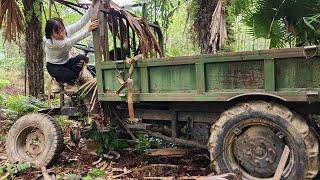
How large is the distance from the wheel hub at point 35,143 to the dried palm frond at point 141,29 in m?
2.01

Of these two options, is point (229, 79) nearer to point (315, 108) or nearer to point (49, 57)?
point (315, 108)

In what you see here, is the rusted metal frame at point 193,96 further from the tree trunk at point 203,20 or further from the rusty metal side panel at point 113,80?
the tree trunk at point 203,20

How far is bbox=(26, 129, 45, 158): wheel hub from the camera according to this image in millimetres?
5902

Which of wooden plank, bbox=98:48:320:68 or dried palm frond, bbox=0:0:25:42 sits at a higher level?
dried palm frond, bbox=0:0:25:42

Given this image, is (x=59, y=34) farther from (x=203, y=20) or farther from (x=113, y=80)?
(x=203, y=20)

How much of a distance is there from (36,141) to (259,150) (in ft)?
11.1

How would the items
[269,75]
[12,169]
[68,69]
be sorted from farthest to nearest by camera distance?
[68,69] → [12,169] → [269,75]

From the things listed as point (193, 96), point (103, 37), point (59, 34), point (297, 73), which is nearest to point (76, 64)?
point (59, 34)

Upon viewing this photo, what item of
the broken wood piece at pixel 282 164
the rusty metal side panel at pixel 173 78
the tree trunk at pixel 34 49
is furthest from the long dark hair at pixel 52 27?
the broken wood piece at pixel 282 164

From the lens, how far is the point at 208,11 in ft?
25.5

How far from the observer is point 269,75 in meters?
4.12

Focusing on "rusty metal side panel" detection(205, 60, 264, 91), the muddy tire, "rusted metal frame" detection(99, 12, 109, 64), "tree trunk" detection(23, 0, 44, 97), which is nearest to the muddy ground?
the muddy tire

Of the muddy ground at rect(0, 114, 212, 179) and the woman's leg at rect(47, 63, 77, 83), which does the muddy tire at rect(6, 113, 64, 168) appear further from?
the woman's leg at rect(47, 63, 77, 83)

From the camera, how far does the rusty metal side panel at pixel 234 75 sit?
167 inches
